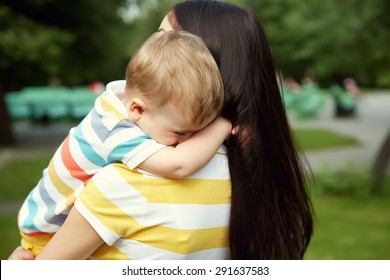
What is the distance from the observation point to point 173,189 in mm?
1554

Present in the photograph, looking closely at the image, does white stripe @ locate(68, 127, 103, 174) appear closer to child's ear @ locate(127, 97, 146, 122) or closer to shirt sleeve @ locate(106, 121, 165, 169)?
shirt sleeve @ locate(106, 121, 165, 169)

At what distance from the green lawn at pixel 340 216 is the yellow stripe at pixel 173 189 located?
381 cm

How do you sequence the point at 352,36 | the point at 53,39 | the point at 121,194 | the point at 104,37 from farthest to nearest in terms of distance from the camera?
the point at 104,37 → the point at 53,39 → the point at 352,36 → the point at 121,194

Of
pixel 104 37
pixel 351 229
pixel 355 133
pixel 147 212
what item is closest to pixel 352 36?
pixel 351 229

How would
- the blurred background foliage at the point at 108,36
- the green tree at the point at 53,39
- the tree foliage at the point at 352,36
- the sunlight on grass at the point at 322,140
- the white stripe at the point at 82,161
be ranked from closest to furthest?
the white stripe at the point at 82,161, the tree foliage at the point at 352,36, the blurred background foliage at the point at 108,36, the green tree at the point at 53,39, the sunlight on grass at the point at 322,140

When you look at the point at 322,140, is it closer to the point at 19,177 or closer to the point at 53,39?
the point at 53,39

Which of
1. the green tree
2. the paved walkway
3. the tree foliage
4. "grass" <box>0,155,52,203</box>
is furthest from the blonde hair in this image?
the green tree

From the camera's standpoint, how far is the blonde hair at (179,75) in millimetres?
1535

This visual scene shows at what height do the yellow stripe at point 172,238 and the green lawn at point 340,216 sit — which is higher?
the yellow stripe at point 172,238

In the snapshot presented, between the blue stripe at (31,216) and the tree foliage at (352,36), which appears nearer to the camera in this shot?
the blue stripe at (31,216)

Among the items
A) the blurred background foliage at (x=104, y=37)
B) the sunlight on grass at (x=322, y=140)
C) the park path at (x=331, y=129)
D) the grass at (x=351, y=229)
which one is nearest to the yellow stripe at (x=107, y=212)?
the blurred background foliage at (x=104, y=37)

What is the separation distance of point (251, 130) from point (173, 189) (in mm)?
358

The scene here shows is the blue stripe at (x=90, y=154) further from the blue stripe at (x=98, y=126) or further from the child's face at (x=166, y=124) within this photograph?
the child's face at (x=166, y=124)
